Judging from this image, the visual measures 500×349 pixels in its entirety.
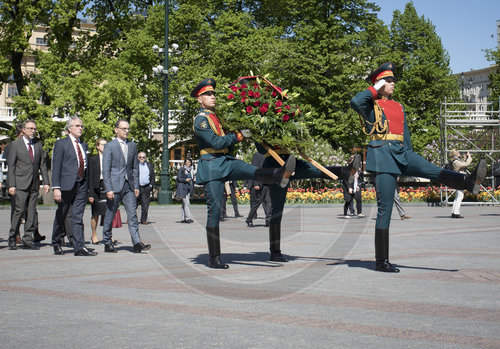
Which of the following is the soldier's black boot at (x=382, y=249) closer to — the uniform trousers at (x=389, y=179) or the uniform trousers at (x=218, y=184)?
the uniform trousers at (x=389, y=179)

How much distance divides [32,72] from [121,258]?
28.5m

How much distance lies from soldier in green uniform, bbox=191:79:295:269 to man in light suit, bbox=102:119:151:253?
8.13 ft

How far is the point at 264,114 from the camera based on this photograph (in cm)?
805

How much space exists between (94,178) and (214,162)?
4.76 metres

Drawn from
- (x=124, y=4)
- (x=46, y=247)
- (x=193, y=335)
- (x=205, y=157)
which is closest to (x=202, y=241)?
(x=46, y=247)

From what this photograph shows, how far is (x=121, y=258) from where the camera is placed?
9602 mm

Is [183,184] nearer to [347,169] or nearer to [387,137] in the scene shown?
[347,169]

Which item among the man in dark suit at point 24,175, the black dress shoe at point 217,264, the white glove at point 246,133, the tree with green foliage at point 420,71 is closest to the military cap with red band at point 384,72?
the white glove at point 246,133

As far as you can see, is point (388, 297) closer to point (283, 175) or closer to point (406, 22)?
point (283, 175)

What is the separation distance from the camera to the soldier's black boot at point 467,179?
7328 millimetres

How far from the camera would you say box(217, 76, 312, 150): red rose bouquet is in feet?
26.1

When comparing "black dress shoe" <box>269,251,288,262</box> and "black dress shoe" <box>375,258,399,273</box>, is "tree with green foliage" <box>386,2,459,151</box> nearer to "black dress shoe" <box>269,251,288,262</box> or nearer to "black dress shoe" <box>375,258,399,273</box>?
"black dress shoe" <box>269,251,288,262</box>

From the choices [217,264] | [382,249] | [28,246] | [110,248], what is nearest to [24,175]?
[28,246]

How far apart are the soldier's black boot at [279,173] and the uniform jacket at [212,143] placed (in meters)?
0.49
